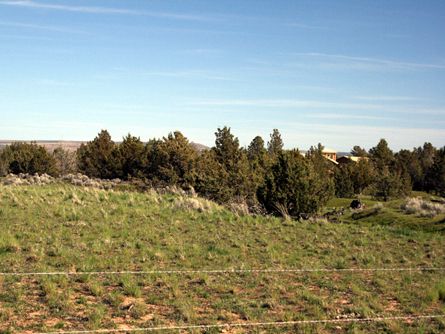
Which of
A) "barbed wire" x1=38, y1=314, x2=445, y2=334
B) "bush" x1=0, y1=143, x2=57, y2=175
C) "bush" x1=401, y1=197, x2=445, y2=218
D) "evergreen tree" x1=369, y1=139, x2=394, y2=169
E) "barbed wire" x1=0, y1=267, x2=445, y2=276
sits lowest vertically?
"barbed wire" x1=38, y1=314, x2=445, y2=334

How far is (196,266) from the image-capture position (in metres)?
13.1

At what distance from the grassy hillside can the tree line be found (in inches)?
412

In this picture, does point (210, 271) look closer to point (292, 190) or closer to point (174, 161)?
point (292, 190)

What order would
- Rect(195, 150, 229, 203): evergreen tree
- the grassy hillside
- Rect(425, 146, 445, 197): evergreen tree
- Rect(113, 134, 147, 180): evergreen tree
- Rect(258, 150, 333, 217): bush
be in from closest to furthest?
the grassy hillside, Rect(258, 150, 333, 217): bush, Rect(195, 150, 229, 203): evergreen tree, Rect(113, 134, 147, 180): evergreen tree, Rect(425, 146, 445, 197): evergreen tree

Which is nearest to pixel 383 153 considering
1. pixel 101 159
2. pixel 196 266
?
pixel 101 159

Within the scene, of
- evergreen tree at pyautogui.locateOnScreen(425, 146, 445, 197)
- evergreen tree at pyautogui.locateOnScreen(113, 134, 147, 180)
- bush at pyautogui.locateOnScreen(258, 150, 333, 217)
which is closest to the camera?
bush at pyautogui.locateOnScreen(258, 150, 333, 217)

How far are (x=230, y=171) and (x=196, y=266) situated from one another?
35.1 metres

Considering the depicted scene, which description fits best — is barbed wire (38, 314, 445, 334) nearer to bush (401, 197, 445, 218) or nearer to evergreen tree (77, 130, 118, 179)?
bush (401, 197, 445, 218)

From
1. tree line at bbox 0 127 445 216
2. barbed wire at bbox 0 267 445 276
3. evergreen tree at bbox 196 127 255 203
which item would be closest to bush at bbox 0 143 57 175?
tree line at bbox 0 127 445 216

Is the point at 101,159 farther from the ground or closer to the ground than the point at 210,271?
farther from the ground

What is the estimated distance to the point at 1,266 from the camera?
11.8 meters

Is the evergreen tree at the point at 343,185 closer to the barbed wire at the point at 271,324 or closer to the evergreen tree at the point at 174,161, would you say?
the evergreen tree at the point at 174,161

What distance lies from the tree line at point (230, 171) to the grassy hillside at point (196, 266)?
10.5m

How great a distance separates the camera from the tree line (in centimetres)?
3478
